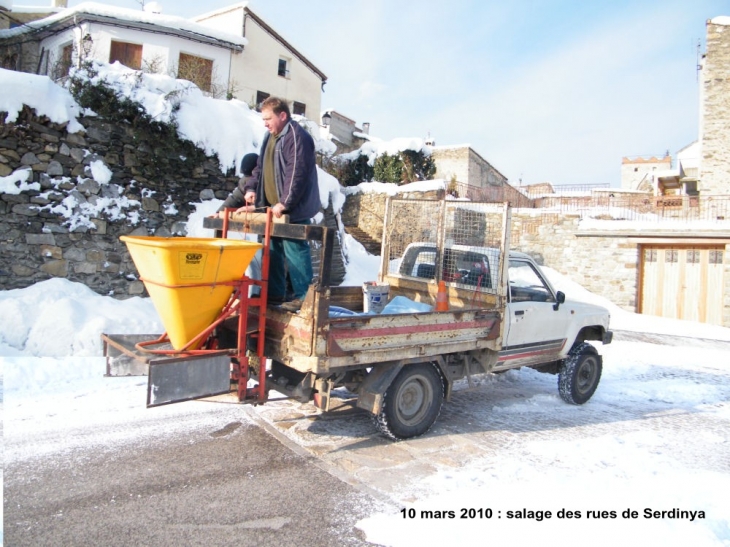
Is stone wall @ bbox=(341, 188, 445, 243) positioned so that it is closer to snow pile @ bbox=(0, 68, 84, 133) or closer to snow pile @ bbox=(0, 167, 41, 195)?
snow pile @ bbox=(0, 68, 84, 133)

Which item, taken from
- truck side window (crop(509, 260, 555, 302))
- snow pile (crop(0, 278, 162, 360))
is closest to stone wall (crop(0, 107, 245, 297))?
snow pile (crop(0, 278, 162, 360))

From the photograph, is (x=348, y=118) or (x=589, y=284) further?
(x=348, y=118)

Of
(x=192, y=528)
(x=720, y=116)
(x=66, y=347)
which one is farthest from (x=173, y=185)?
(x=720, y=116)

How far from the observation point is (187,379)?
3.61 m

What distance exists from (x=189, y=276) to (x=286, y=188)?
1198mm

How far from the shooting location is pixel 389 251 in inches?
258

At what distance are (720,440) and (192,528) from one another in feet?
16.5

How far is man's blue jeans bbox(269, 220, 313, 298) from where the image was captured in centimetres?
461

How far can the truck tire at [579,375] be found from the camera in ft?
20.1

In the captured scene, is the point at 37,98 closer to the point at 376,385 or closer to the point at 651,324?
the point at 376,385

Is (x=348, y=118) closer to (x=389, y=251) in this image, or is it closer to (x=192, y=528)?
(x=389, y=251)

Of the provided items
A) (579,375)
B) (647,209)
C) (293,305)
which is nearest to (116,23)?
(293,305)

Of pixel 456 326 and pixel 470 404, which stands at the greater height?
pixel 456 326

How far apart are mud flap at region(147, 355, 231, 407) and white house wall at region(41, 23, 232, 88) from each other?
16.7 meters
